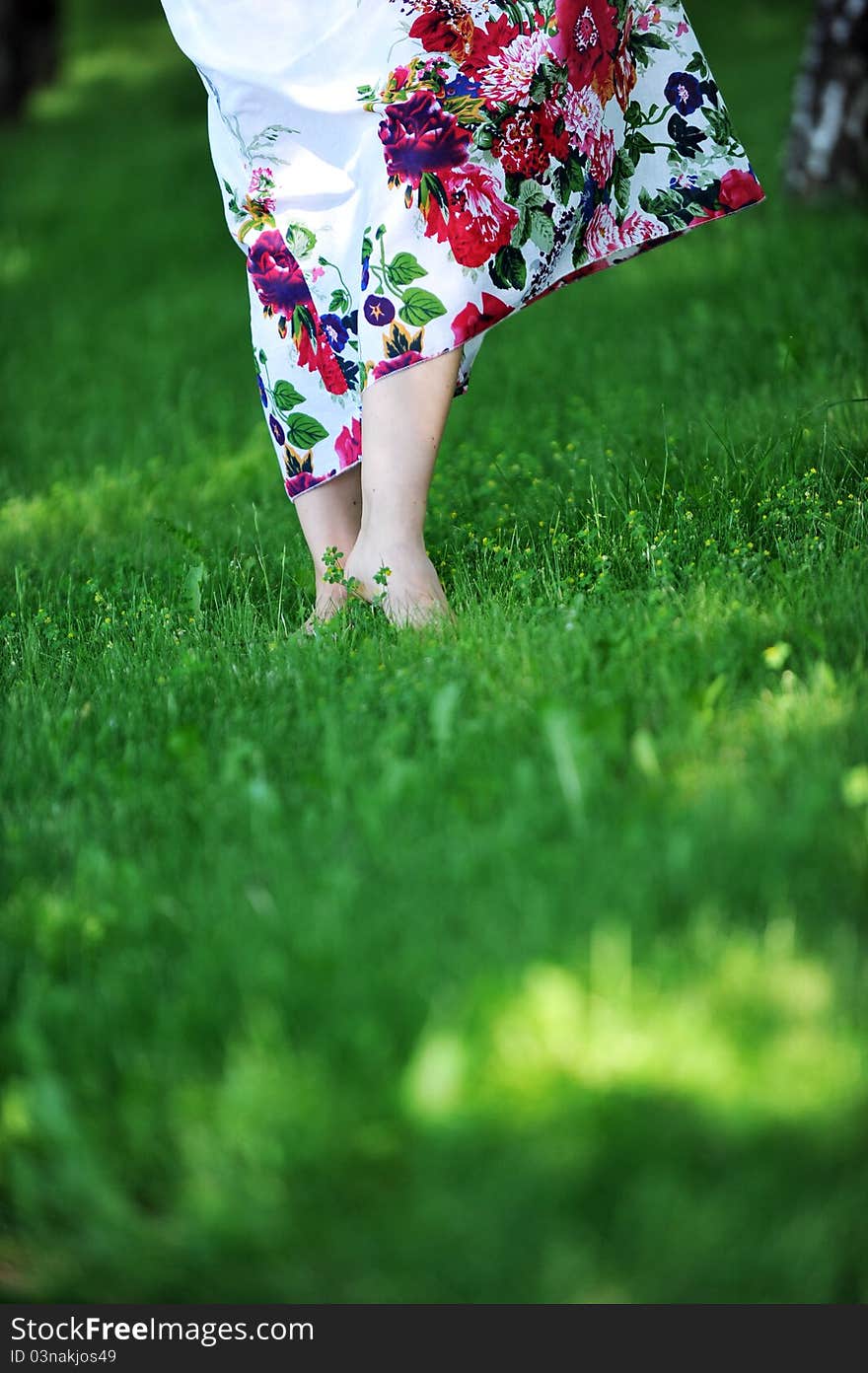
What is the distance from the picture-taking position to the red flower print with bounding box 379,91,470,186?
2.30 metres

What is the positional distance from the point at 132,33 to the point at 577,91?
14335 millimetres

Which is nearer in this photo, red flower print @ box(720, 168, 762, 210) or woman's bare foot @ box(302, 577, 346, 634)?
woman's bare foot @ box(302, 577, 346, 634)

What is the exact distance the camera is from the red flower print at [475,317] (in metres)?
2.32

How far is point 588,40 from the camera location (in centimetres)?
245

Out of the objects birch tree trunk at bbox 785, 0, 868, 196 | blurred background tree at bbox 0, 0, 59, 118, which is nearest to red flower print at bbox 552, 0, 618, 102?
birch tree trunk at bbox 785, 0, 868, 196

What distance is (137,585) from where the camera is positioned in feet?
9.66

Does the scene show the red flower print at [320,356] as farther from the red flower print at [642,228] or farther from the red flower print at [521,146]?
the red flower print at [642,228]

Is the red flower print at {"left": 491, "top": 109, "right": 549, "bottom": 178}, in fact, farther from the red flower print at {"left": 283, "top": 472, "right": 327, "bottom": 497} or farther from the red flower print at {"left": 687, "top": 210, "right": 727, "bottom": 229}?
the red flower print at {"left": 283, "top": 472, "right": 327, "bottom": 497}

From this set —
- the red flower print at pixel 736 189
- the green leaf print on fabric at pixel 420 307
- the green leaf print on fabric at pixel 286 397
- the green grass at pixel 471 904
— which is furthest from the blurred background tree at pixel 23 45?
the green leaf print on fabric at pixel 420 307

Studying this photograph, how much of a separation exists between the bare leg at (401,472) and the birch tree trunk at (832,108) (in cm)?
374

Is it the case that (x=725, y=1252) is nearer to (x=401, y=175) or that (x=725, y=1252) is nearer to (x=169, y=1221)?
(x=169, y=1221)

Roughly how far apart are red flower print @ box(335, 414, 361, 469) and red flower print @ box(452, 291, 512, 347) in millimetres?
341

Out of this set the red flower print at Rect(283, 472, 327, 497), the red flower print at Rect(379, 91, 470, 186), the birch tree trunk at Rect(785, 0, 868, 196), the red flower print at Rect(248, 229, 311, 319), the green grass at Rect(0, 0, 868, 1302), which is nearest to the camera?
the green grass at Rect(0, 0, 868, 1302)

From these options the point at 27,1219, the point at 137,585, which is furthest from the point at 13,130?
the point at 27,1219
